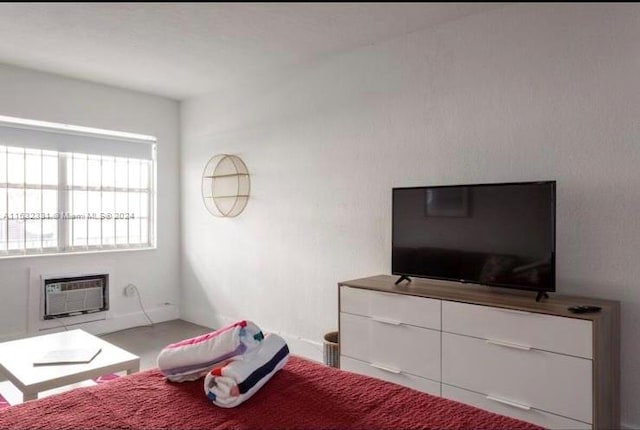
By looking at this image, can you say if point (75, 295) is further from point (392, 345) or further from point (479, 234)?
point (479, 234)

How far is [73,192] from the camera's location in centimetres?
417

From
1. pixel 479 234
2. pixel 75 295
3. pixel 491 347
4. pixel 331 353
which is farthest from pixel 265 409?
pixel 75 295

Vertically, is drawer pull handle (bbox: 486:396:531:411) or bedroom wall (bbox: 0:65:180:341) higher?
bedroom wall (bbox: 0:65:180:341)

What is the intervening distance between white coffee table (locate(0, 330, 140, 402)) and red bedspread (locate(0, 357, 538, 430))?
29.6 inches

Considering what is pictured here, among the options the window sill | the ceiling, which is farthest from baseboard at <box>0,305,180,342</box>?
the ceiling

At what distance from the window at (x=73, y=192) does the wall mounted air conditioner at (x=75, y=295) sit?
0.30 m

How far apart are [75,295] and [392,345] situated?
3013mm

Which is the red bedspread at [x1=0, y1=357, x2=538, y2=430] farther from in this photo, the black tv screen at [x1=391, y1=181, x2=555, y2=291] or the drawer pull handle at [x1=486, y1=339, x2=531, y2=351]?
the black tv screen at [x1=391, y1=181, x2=555, y2=291]

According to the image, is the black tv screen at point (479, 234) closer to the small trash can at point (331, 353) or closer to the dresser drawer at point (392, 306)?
the dresser drawer at point (392, 306)

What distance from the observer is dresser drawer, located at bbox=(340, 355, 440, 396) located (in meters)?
2.45

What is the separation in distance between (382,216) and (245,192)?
4.87 ft

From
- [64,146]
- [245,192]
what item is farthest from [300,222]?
[64,146]

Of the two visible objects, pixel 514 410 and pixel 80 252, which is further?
pixel 80 252

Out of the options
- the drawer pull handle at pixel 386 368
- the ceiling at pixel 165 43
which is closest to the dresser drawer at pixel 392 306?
the drawer pull handle at pixel 386 368
